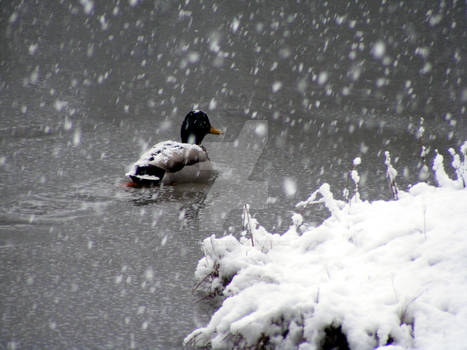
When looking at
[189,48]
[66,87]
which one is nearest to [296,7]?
[189,48]

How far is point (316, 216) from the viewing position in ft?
20.7

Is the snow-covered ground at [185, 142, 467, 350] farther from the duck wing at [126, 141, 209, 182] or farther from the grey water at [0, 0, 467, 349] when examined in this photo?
the duck wing at [126, 141, 209, 182]

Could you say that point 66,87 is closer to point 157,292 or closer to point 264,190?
point 264,190

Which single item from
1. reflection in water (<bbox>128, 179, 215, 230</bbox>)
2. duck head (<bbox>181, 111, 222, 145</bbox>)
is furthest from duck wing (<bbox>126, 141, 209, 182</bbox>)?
duck head (<bbox>181, 111, 222, 145</bbox>)

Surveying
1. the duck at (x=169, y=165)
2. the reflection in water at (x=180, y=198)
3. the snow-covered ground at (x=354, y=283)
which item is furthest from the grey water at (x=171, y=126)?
the snow-covered ground at (x=354, y=283)

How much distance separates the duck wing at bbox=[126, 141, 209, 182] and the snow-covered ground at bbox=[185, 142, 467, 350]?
2.70m

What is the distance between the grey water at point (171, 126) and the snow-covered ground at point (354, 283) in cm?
51

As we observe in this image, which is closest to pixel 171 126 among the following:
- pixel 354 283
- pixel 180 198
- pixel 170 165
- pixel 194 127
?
pixel 194 127

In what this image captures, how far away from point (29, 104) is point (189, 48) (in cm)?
851

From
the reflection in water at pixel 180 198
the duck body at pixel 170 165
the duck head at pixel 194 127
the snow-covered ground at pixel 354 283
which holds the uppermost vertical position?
the duck head at pixel 194 127

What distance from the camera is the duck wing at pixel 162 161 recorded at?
275 inches

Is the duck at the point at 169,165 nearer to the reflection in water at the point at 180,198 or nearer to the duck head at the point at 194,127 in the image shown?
the reflection in water at the point at 180,198

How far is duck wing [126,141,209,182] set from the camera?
6.98 meters

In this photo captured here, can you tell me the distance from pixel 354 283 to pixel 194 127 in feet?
17.0
